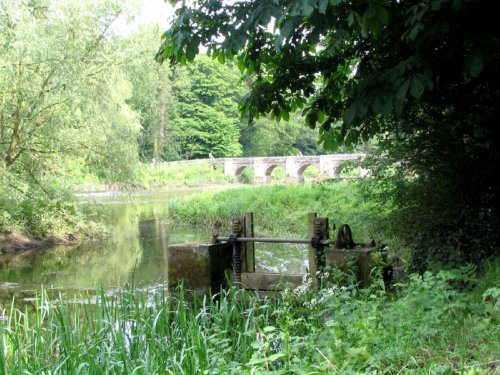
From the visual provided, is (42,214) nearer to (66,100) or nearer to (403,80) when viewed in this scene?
(66,100)

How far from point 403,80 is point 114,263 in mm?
10375

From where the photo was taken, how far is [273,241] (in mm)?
6703

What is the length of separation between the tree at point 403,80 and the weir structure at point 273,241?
3.67 feet

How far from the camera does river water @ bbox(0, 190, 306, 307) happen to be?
10.8m

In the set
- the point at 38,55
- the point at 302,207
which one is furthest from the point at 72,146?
the point at 302,207

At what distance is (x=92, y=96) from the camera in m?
14.3

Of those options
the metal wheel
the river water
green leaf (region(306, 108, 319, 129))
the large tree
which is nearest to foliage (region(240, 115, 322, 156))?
the river water

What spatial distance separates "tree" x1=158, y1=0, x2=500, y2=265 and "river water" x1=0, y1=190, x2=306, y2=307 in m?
2.46

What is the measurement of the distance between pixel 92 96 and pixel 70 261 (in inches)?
160

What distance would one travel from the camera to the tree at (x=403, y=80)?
4.63 meters

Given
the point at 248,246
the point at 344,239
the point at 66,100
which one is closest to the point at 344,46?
the point at 344,239

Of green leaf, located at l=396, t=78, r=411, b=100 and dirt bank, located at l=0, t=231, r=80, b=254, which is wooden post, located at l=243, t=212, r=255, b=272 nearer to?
green leaf, located at l=396, t=78, r=411, b=100

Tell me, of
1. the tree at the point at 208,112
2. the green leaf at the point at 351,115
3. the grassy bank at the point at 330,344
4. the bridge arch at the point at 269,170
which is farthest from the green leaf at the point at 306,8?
the tree at the point at 208,112

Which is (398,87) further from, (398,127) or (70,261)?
(70,261)
